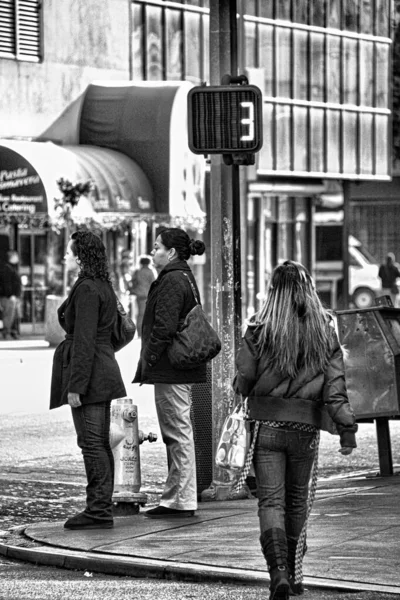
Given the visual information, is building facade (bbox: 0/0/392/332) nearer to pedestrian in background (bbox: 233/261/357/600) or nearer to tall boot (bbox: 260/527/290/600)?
pedestrian in background (bbox: 233/261/357/600)

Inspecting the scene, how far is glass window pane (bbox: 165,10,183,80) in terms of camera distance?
39.0 meters

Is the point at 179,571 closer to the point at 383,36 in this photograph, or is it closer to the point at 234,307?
the point at 234,307

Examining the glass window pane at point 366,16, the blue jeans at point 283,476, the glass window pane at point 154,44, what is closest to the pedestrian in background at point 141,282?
the glass window pane at point 154,44

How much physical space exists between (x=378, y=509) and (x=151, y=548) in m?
1.84

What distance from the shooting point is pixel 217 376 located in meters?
10.7

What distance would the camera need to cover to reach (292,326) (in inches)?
272

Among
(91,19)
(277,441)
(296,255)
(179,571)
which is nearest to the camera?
(277,441)

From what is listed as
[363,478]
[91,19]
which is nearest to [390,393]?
[363,478]

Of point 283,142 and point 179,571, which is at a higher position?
point 283,142

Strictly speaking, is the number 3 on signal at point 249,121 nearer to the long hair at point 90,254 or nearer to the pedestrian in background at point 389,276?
the long hair at point 90,254

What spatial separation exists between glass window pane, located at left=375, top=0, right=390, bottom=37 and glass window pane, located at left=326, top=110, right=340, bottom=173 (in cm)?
381

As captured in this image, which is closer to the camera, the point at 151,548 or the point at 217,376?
the point at 151,548

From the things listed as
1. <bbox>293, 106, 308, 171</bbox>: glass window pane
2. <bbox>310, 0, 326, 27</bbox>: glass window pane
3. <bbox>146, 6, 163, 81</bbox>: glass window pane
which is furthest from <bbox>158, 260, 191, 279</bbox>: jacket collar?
<bbox>310, 0, 326, 27</bbox>: glass window pane

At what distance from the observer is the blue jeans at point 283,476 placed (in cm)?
691
